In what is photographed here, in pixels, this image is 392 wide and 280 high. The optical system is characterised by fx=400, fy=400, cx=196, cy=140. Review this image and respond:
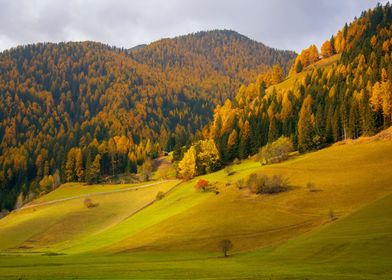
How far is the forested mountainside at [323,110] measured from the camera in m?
124

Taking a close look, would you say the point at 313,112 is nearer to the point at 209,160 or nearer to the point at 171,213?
the point at 209,160

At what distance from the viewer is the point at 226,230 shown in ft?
227

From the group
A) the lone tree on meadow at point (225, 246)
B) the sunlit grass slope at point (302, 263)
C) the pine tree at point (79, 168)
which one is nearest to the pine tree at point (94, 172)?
the pine tree at point (79, 168)

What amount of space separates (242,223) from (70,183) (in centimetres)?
11929

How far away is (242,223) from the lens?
71.7 meters

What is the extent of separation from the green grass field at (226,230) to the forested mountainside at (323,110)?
543 inches

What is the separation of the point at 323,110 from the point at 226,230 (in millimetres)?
87411

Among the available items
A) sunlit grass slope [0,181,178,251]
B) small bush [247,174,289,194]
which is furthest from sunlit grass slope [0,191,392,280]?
sunlit grass slope [0,181,178,251]

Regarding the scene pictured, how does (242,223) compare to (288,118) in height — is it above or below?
below

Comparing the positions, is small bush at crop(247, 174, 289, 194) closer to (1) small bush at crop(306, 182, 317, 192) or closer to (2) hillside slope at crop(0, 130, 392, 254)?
(2) hillside slope at crop(0, 130, 392, 254)

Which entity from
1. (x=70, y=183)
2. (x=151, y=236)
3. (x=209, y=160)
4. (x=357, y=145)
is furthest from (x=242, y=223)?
(x=70, y=183)

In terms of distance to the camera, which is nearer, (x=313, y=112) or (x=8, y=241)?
(x=8, y=241)

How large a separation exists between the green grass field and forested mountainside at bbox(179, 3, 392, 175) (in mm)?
13781

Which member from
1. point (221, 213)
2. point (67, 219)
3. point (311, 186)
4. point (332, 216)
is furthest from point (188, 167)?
point (332, 216)
